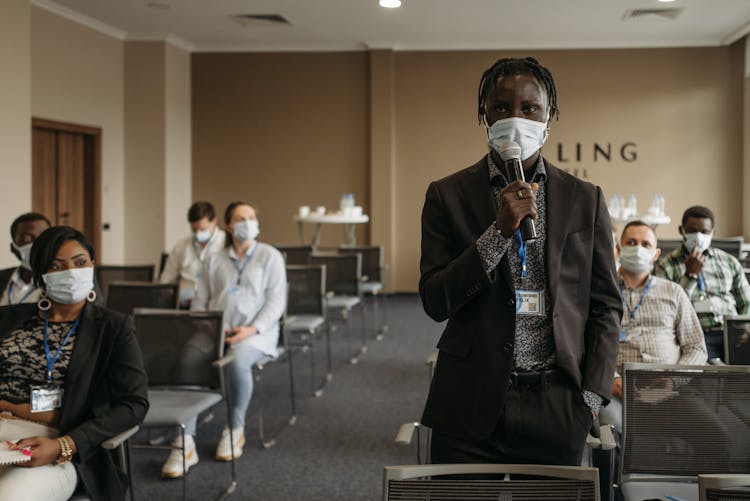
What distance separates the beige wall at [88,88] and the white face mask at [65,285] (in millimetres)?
6887

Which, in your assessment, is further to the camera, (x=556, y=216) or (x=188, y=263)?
(x=188, y=263)

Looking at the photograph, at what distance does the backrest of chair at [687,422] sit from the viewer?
2529mm

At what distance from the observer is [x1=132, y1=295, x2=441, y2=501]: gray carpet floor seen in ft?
12.4

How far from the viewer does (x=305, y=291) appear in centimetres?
579

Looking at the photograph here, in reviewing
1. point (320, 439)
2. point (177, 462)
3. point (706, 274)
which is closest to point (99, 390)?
point (177, 462)

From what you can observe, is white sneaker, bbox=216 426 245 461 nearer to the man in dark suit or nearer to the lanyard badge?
the lanyard badge

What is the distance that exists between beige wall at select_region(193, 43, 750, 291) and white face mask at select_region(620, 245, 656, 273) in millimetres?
7728

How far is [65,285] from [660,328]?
260cm

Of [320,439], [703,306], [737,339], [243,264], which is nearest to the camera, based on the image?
[737,339]

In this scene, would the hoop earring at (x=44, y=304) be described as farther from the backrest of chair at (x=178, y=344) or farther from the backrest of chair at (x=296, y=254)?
the backrest of chair at (x=296, y=254)

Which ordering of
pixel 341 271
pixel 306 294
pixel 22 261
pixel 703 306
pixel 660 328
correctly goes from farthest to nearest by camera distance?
pixel 341 271 → pixel 306 294 → pixel 703 306 → pixel 22 261 → pixel 660 328

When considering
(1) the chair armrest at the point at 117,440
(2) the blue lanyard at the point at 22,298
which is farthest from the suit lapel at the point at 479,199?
(2) the blue lanyard at the point at 22,298

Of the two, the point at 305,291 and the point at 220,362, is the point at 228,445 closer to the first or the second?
the point at 220,362

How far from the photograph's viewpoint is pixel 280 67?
11.7 m
